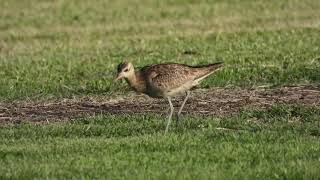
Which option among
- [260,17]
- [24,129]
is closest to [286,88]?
[24,129]

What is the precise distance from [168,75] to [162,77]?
78 millimetres

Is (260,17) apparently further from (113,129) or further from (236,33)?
(113,129)

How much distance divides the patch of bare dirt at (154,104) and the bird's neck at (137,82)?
1403mm

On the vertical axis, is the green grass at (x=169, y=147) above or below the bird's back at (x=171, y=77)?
below

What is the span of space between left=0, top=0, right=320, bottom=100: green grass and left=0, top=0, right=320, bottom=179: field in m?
0.03

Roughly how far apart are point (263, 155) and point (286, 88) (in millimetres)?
5021

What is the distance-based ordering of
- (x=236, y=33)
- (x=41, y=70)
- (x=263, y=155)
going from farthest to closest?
(x=236, y=33) → (x=41, y=70) → (x=263, y=155)

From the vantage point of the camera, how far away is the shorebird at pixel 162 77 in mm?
12328

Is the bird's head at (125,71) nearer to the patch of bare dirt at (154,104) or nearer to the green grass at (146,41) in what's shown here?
the patch of bare dirt at (154,104)

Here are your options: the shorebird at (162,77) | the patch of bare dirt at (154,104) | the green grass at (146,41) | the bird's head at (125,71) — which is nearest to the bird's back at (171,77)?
the shorebird at (162,77)

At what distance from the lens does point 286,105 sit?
13.5 m

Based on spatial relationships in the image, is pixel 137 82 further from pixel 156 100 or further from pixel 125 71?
pixel 156 100

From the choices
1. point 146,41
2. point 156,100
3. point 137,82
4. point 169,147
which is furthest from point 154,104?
point 146,41

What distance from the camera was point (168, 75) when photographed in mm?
12328
